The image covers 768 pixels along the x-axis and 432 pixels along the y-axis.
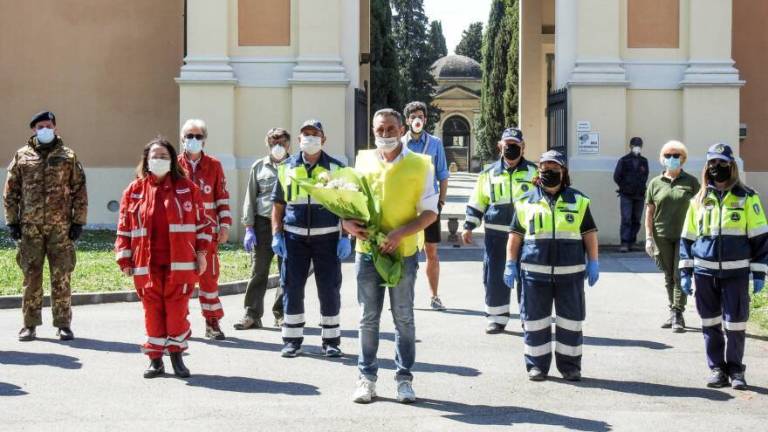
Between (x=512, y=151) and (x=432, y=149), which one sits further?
→ (x=432, y=149)

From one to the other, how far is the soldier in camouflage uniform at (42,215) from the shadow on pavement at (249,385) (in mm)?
2350

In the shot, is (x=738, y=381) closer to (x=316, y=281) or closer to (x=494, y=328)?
(x=494, y=328)

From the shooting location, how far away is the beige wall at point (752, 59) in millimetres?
21156

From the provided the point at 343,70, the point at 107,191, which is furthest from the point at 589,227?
the point at 107,191

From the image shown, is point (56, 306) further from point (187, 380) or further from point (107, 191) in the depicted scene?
point (107, 191)

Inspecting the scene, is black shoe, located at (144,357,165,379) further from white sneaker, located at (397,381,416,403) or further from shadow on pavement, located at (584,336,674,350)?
shadow on pavement, located at (584,336,674,350)

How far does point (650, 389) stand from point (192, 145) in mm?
4447

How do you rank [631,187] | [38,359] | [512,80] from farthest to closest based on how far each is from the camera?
[512,80] < [631,187] < [38,359]

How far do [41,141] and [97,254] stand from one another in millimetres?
6878

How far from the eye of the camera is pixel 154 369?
855cm

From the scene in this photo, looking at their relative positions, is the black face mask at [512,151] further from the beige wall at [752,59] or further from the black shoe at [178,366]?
the beige wall at [752,59]

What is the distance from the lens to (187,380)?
8.47 m

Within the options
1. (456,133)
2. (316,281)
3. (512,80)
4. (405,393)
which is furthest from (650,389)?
(456,133)

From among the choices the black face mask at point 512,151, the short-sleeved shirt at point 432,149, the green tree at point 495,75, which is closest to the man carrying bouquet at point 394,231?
the black face mask at point 512,151
